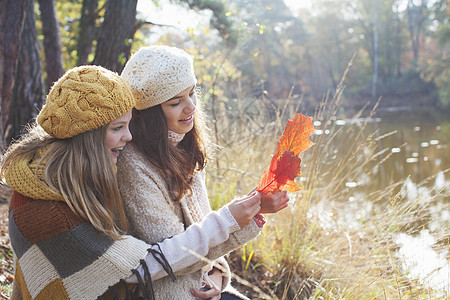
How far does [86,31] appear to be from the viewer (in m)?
6.39

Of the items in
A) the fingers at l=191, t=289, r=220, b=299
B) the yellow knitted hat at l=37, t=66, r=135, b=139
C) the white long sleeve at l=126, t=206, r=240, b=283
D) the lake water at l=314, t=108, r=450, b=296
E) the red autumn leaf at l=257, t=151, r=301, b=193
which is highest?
the yellow knitted hat at l=37, t=66, r=135, b=139

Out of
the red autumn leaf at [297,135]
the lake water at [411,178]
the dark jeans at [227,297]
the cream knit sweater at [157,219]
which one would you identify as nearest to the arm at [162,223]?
the cream knit sweater at [157,219]

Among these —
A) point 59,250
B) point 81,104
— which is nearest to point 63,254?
point 59,250

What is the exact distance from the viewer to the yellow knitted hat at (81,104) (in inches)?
51.9

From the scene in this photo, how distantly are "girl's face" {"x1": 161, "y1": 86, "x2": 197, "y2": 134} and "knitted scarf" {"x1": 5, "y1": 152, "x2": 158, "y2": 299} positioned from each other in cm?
57

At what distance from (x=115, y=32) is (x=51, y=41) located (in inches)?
49.4

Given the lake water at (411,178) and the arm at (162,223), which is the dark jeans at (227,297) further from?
the lake water at (411,178)

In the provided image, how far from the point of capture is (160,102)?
1.63 metres

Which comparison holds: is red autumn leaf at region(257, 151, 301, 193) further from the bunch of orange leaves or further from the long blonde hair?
the long blonde hair

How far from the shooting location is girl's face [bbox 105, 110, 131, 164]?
1.41 meters

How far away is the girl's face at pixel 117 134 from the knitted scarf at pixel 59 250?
23 cm

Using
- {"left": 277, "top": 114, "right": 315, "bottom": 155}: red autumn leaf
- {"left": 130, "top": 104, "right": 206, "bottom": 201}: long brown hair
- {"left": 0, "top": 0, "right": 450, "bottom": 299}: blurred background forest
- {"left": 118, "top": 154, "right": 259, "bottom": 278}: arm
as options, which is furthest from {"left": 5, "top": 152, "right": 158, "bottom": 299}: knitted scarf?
{"left": 0, "top": 0, "right": 450, "bottom": 299}: blurred background forest

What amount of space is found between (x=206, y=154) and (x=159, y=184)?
0.43 metres

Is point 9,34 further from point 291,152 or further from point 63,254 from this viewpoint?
point 291,152
